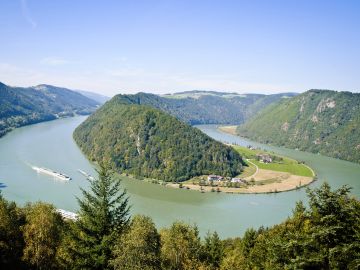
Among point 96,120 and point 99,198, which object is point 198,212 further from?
point 96,120

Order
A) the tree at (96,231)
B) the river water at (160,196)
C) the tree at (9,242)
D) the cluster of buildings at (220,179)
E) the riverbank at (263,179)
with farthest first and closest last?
the cluster of buildings at (220,179), the riverbank at (263,179), the river water at (160,196), the tree at (9,242), the tree at (96,231)

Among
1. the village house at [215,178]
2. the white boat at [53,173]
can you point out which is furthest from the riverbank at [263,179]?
the white boat at [53,173]

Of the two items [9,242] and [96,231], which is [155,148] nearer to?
[9,242]

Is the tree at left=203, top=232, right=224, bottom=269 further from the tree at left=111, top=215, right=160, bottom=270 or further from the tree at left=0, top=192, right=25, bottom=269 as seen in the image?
the tree at left=0, top=192, right=25, bottom=269

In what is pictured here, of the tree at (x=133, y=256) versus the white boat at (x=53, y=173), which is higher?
the tree at (x=133, y=256)

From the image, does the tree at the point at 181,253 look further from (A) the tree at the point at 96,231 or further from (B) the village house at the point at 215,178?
(B) the village house at the point at 215,178

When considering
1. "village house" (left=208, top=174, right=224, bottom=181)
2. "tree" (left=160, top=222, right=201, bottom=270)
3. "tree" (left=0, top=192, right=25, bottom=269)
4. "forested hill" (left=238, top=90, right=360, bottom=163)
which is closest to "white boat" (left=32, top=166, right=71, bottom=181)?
"village house" (left=208, top=174, right=224, bottom=181)
